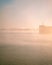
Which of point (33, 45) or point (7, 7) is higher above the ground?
point (7, 7)

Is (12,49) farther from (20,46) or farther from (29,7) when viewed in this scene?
(29,7)

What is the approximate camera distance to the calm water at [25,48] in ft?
4.73

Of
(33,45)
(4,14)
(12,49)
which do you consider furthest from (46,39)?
(4,14)

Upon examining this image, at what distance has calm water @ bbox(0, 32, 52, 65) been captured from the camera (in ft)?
4.73

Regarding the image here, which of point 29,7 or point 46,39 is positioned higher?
point 29,7

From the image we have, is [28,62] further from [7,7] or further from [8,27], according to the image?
[7,7]

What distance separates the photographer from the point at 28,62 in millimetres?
1438

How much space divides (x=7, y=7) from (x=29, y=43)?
1.89 feet

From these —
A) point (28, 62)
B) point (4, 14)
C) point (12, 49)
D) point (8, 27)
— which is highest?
point (4, 14)

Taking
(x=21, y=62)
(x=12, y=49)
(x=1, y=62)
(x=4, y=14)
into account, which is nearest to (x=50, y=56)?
(x=21, y=62)

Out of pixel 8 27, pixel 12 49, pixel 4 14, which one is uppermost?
pixel 4 14

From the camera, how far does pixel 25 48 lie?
1.44m

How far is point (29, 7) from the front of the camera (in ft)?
4.76

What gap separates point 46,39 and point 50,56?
0.24m
